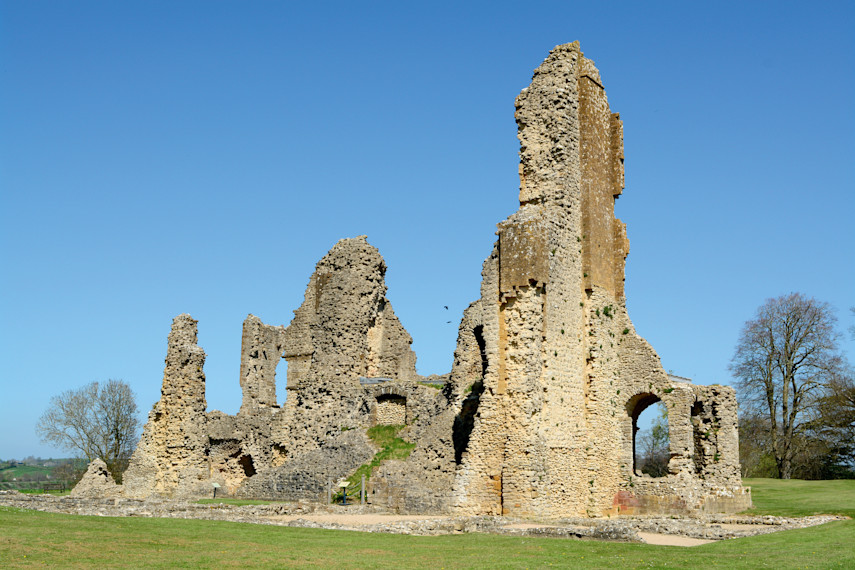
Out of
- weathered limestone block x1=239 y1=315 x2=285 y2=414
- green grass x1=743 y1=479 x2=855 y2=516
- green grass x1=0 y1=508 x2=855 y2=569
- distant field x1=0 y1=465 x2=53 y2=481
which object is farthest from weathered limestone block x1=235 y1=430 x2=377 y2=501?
distant field x1=0 y1=465 x2=53 y2=481

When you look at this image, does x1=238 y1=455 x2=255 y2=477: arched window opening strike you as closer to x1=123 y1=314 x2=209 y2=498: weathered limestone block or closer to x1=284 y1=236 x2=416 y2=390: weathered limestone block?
x1=123 y1=314 x2=209 y2=498: weathered limestone block

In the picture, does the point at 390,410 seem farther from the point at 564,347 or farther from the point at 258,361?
the point at 564,347

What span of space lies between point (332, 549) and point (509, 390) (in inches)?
351

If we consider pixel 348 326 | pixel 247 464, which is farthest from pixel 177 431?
pixel 348 326

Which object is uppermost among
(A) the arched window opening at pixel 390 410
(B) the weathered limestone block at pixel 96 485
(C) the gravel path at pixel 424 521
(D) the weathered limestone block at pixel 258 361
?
(D) the weathered limestone block at pixel 258 361

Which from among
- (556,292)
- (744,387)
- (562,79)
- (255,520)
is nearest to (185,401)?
(255,520)

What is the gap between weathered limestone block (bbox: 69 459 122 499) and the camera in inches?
1120

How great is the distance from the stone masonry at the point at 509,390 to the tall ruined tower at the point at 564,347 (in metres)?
0.05

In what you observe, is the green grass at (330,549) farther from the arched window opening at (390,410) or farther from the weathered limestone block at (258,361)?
the weathered limestone block at (258,361)

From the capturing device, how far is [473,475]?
2325 cm

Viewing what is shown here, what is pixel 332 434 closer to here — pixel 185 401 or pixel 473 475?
pixel 185 401

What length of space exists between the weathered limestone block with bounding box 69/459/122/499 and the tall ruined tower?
432 inches

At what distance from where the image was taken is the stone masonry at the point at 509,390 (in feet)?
78.3

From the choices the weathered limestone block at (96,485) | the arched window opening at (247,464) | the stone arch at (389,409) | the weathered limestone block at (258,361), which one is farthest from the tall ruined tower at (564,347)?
the weathered limestone block at (96,485)
